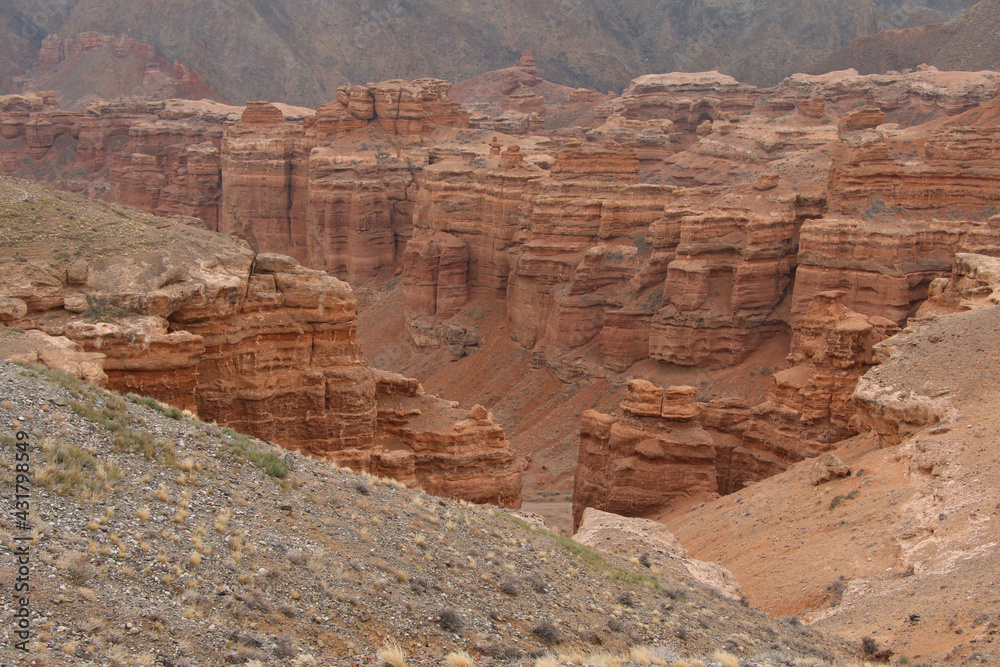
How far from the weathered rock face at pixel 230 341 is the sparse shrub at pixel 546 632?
31.4ft

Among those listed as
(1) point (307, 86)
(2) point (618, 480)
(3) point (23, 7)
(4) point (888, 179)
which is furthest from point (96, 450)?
(3) point (23, 7)

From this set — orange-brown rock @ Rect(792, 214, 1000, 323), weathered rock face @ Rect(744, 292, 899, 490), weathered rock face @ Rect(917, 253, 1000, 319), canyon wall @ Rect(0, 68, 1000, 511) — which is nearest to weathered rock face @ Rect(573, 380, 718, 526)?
canyon wall @ Rect(0, 68, 1000, 511)

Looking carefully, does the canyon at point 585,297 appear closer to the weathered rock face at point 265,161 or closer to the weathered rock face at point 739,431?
the weathered rock face at point 739,431

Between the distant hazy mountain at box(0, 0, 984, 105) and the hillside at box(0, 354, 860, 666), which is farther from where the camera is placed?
the distant hazy mountain at box(0, 0, 984, 105)

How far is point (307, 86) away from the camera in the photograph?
5177 inches

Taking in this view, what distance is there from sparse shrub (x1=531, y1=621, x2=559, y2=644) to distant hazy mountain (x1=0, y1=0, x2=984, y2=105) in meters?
124

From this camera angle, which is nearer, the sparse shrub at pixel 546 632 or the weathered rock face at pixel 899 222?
the sparse shrub at pixel 546 632

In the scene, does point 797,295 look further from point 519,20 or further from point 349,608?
point 519,20

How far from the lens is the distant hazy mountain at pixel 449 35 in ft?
431

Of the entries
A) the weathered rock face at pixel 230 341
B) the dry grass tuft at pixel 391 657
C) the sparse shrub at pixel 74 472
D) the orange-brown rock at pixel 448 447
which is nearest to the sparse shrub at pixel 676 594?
the dry grass tuft at pixel 391 657

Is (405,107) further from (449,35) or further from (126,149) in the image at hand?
(449,35)

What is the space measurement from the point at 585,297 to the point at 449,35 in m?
102

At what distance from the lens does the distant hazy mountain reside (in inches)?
5167

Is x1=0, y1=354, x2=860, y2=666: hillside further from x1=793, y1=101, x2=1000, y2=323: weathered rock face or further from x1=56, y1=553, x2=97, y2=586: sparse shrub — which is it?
x1=793, y1=101, x2=1000, y2=323: weathered rock face
